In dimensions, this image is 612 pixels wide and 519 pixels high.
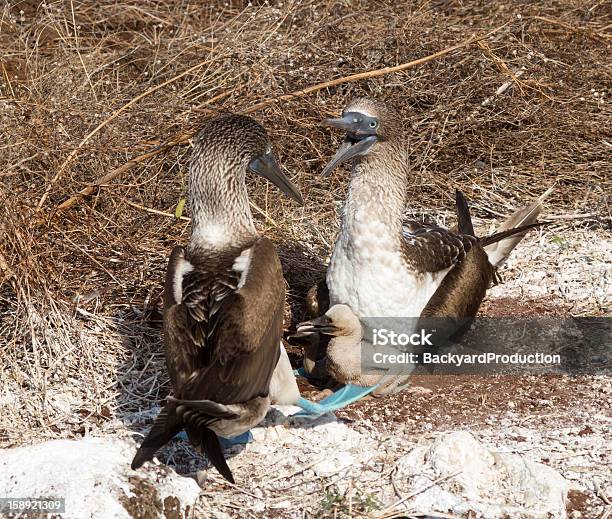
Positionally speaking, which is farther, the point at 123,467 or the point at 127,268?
the point at 127,268

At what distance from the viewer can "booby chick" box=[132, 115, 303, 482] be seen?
3850 mm

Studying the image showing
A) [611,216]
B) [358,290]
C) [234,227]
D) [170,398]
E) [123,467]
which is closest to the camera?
[170,398]

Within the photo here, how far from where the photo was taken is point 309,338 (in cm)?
511

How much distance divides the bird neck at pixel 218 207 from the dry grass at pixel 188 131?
84cm

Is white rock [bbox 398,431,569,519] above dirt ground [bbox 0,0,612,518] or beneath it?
beneath

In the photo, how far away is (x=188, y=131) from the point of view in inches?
227

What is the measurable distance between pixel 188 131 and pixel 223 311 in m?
2.01

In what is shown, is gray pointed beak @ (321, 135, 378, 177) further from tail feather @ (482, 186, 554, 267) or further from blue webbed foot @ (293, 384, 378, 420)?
blue webbed foot @ (293, 384, 378, 420)

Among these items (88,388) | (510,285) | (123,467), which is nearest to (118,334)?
(88,388)

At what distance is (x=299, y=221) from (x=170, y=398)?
8.71 ft

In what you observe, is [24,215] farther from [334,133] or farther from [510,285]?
[510,285]

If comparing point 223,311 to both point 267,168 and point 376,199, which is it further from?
point 376,199

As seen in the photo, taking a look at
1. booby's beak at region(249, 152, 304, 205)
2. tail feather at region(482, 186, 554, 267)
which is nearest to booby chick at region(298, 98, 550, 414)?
booby's beak at region(249, 152, 304, 205)

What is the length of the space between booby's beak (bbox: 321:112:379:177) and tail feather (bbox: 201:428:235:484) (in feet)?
5.38
